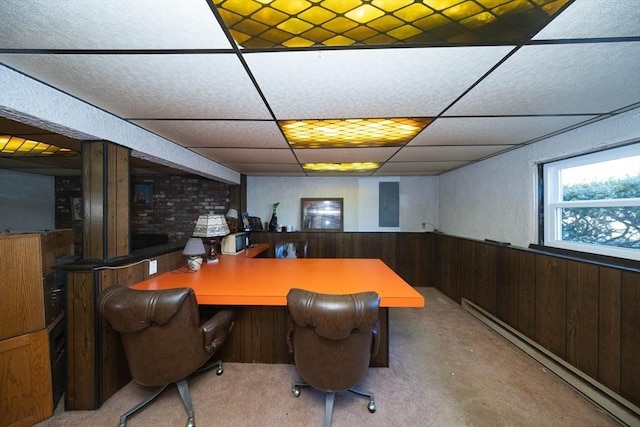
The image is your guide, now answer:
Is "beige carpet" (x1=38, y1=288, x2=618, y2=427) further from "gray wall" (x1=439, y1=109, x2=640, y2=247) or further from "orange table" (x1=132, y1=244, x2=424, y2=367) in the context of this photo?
"gray wall" (x1=439, y1=109, x2=640, y2=247)

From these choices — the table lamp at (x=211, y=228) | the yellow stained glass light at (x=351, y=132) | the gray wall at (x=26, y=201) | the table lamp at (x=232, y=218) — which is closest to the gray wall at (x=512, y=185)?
the yellow stained glass light at (x=351, y=132)

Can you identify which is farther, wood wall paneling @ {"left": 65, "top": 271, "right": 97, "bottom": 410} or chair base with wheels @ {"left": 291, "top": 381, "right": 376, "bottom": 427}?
wood wall paneling @ {"left": 65, "top": 271, "right": 97, "bottom": 410}

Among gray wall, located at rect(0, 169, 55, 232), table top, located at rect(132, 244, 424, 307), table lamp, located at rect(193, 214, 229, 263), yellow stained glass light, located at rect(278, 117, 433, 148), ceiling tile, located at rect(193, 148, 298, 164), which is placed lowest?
table top, located at rect(132, 244, 424, 307)

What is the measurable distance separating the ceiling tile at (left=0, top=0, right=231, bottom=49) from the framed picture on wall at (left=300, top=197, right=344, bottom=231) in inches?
148

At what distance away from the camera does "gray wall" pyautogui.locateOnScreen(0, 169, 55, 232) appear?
13.4 feet

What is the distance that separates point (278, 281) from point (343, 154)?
180 centimetres

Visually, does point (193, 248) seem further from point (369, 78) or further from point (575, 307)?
point (575, 307)

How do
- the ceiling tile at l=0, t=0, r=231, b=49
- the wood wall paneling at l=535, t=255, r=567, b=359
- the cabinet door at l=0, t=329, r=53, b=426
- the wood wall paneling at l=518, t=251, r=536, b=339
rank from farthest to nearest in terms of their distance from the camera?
the wood wall paneling at l=518, t=251, r=536, b=339, the wood wall paneling at l=535, t=255, r=567, b=359, the cabinet door at l=0, t=329, r=53, b=426, the ceiling tile at l=0, t=0, r=231, b=49

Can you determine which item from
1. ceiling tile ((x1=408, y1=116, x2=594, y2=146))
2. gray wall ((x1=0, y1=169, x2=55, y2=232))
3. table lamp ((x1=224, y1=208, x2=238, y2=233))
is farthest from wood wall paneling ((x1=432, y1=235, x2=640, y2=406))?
gray wall ((x1=0, y1=169, x2=55, y2=232))

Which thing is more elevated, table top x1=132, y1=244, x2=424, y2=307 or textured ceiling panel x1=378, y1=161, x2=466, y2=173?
textured ceiling panel x1=378, y1=161, x2=466, y2=173

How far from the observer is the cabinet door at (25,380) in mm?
1473

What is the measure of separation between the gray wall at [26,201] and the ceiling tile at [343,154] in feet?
17.1

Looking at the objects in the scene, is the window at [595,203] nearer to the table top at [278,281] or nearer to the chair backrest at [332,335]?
the table top at [278,281]

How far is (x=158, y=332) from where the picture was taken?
56.3 inches
